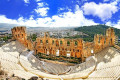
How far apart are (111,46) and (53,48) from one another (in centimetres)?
1559

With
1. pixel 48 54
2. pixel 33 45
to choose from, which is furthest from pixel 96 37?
pixel 33 45

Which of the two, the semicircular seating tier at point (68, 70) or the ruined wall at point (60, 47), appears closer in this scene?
the semicircular seating tier at point (68, 70)

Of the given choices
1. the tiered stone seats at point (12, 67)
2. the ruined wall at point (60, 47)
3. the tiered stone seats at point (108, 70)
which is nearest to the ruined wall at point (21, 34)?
the ruined wall at point (60, 47)

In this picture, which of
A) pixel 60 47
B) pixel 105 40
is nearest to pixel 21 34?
pixel 60 47

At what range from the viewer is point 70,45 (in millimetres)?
31281

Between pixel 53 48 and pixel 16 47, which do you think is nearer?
pixel 16 47

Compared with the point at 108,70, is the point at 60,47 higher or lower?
higher

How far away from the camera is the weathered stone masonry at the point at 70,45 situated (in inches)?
1096

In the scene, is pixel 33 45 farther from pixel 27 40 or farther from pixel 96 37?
pixel 96 37

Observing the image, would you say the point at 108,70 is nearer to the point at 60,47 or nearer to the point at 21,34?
the point at 60,47

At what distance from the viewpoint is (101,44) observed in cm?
2819

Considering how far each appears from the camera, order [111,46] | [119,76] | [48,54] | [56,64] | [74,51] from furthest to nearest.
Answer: [48,54], [74,51], [56,64], [111,46], [119,76]

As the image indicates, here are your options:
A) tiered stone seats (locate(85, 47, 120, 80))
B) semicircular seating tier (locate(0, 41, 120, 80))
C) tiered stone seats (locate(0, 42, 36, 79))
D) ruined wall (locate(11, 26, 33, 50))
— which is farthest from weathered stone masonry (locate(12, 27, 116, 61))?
tiered stone seats (locate(0, 42, 36, 79))

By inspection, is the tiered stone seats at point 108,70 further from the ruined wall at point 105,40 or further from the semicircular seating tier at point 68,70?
the ruined wall at point 105,40
